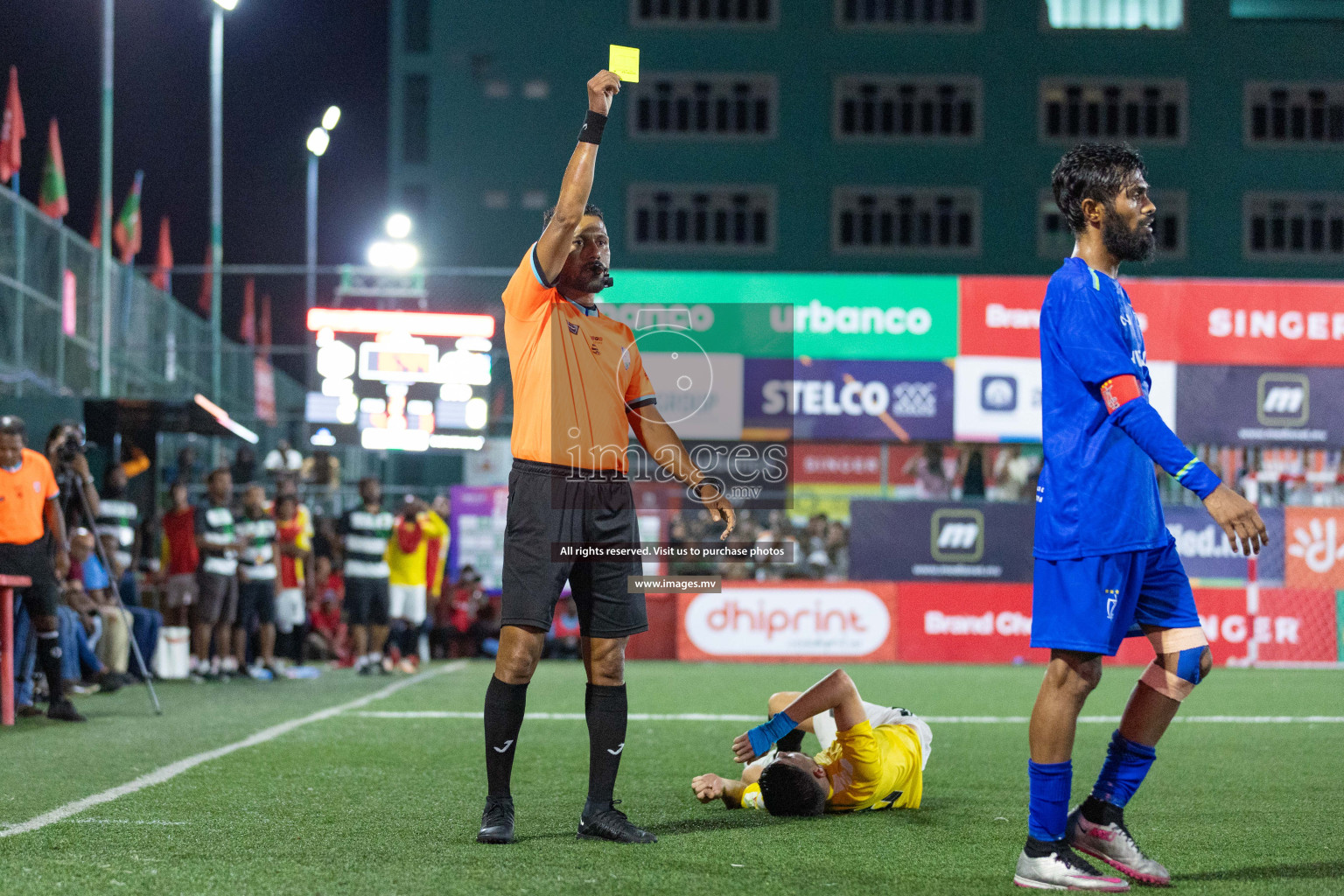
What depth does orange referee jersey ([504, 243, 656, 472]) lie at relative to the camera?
4.87 meters

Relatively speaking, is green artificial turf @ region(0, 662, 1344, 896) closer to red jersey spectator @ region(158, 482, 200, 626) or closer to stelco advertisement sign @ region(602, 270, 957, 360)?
red jersey spectator @ region(158, 482, 200, 626)

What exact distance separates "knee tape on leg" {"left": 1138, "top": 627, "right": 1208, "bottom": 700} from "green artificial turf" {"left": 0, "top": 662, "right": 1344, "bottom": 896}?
23.3 inches

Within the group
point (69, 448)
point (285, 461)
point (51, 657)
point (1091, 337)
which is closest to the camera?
point (1091, 337)

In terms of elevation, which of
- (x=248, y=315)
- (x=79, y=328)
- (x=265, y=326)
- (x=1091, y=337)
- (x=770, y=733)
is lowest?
(x=770, y=733)

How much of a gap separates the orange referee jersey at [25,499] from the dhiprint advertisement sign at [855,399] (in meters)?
9.55

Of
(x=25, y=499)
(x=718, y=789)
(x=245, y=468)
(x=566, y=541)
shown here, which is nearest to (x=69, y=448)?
(x=25, y=499)

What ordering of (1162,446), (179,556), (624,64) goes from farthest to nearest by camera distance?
(179,556) → (624,64) → (1162,446)

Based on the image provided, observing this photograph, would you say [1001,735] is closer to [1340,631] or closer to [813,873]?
[813,873]

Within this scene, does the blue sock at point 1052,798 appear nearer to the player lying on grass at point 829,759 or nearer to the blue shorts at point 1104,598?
A: the blue shorts at point 1104,598

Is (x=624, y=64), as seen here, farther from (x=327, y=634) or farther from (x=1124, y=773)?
(x=327, y=634)

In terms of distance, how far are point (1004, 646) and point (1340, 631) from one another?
4.14m

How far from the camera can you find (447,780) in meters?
6.48

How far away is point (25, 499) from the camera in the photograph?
370 inches

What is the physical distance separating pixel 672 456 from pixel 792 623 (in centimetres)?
1228
